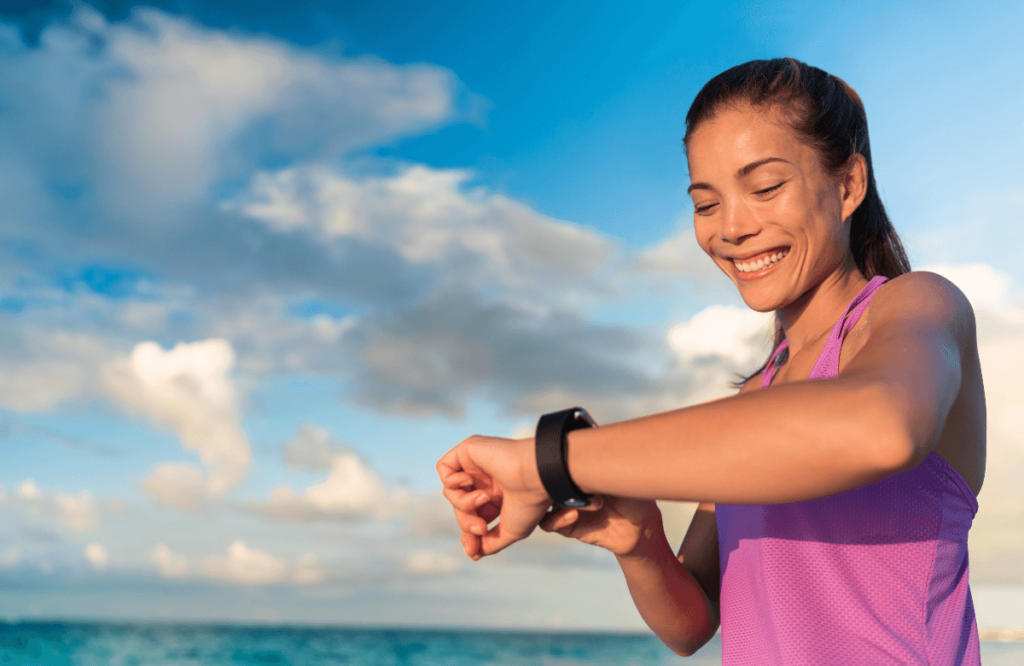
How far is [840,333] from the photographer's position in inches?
63.1

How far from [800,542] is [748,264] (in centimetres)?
72

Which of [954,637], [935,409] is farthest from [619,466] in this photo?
[954,637]

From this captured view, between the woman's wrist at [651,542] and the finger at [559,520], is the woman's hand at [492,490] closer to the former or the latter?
the finger at [559,520]

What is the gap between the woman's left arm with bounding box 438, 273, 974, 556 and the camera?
0.97m

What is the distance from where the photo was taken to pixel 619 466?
1.12 m

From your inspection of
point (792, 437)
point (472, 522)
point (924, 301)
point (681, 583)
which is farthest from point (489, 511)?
point (924, 301)

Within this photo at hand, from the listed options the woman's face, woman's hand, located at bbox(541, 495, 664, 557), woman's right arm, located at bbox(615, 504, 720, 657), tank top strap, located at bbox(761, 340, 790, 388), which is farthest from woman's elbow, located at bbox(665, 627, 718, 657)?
the woman's face

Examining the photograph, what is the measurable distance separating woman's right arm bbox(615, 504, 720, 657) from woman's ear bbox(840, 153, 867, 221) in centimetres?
95

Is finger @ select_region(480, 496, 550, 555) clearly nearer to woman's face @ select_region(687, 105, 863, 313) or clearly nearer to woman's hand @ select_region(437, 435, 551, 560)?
woman's hand @ select_region(437, 435, 551, 560)

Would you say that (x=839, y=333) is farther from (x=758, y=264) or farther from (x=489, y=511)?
(x=489, y=511)

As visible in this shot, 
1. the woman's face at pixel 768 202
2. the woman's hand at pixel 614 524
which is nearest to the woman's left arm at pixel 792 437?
the woman's hand at pixel 614 524

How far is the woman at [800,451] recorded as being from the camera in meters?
1.01

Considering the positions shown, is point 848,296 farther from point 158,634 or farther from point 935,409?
point 158,634

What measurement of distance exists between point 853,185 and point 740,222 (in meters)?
0.37
